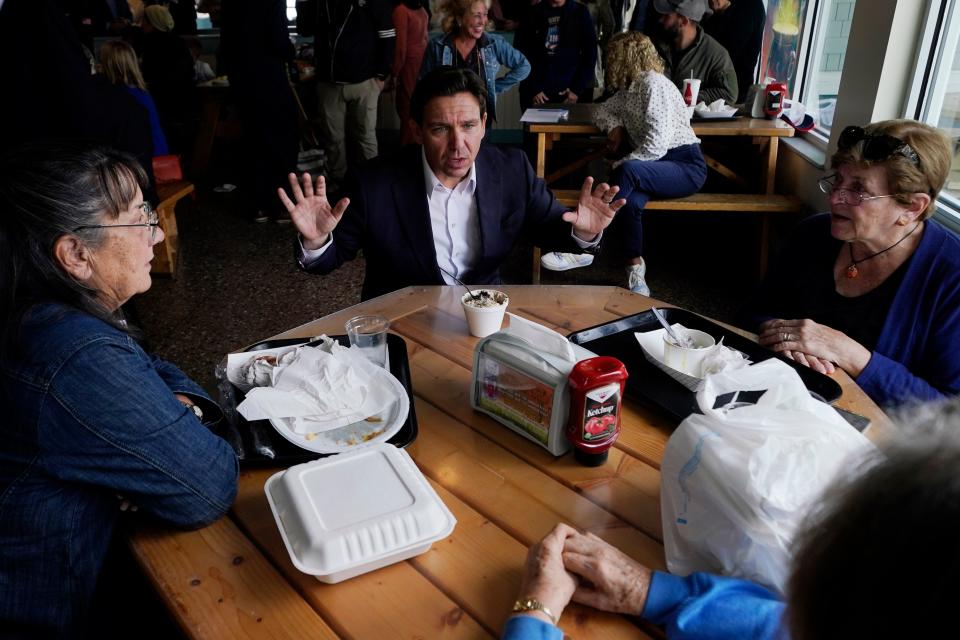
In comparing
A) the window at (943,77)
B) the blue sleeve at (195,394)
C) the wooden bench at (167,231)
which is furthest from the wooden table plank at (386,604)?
the wooden bench at (167,231)

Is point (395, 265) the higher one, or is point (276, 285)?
point (395, 265)

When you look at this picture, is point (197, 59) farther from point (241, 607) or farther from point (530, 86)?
point (241, 607)

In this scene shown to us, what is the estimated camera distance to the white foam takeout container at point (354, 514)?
0.87m

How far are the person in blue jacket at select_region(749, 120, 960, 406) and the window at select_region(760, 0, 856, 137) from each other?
7.83 feet

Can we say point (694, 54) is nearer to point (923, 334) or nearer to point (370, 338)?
point (923, 334)

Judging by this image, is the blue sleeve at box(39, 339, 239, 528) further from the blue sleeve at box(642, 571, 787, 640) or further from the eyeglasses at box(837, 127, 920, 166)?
the eyeglasses at box(837, 127, 920, 166)

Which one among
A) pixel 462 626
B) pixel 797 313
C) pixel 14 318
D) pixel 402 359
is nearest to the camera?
pixel 462 626

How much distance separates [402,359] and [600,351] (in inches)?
16.9

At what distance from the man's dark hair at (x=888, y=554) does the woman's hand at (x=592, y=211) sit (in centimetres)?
148

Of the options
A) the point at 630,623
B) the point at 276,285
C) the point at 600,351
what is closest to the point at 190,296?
the point at 276,285

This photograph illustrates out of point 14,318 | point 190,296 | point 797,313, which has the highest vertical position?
point 14,318

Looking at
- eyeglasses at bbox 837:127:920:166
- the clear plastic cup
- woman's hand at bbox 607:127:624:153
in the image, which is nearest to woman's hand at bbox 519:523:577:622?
the clear plastic cup

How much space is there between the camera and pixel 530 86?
218 inches

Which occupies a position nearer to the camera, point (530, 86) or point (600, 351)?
point (600, 351)
